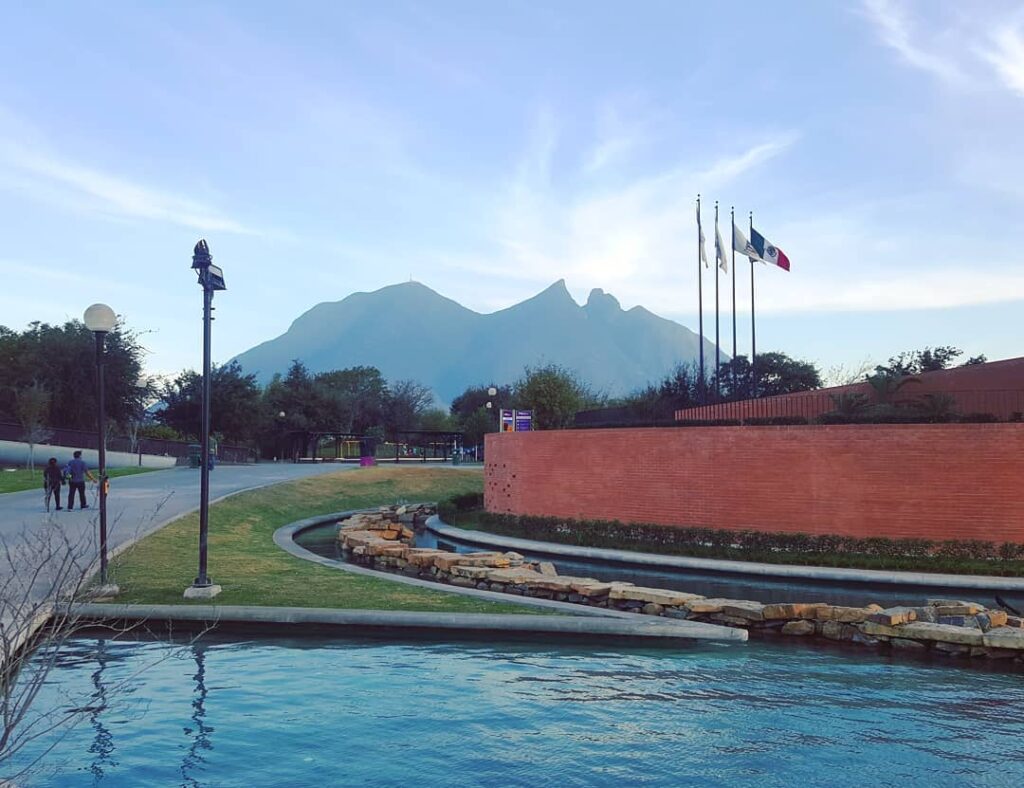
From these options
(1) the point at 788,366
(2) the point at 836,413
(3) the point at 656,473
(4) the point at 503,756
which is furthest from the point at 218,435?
(4) the point at 503,756

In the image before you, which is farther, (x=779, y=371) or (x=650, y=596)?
(x=779, y=371)

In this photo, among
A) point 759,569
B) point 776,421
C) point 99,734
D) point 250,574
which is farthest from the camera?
point 776,421

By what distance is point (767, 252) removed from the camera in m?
28.4

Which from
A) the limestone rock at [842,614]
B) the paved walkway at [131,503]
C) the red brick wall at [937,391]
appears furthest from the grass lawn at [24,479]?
the limestone rock at [842,614]

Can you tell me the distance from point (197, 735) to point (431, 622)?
3.81 m

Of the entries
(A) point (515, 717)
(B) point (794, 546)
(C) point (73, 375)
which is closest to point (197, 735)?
(A) point (515, 717)

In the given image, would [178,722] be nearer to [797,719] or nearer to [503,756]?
[503,756]

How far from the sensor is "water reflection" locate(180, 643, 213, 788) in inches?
265

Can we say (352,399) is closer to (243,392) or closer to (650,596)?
(243,392)

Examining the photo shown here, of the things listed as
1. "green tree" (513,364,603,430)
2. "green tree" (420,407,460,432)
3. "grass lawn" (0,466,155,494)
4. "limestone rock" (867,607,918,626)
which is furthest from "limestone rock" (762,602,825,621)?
"green tree" (420,407,460,432)

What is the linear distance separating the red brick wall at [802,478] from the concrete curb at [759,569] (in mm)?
2111

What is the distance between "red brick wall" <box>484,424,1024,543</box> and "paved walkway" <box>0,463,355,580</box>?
1091cm

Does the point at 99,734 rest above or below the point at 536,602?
below

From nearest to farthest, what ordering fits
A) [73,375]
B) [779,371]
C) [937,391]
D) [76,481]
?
[76,481]
[937,391]
[73,375]
[779,371]
